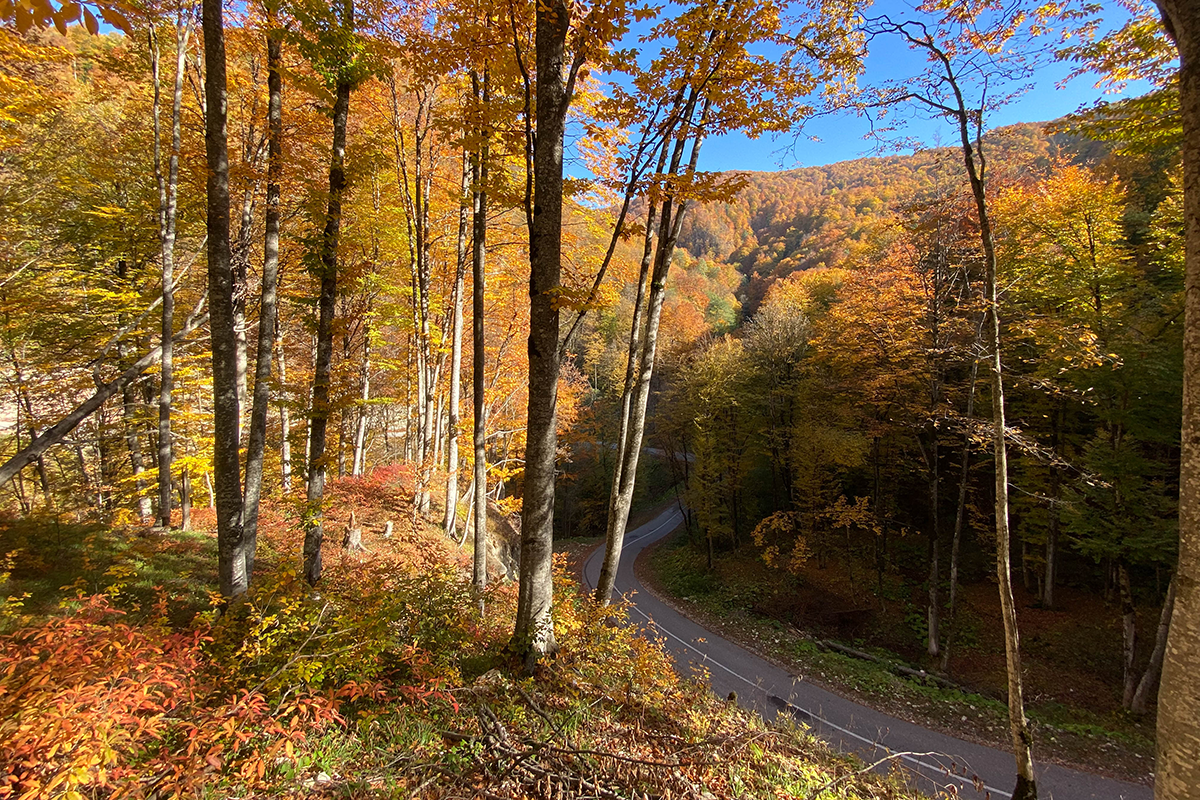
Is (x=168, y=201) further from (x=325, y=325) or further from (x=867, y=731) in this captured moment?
(x=867, y=731)

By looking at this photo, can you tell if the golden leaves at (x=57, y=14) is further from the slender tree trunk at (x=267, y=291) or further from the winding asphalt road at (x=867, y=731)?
the winding asphalt road at (x=867, y=731)

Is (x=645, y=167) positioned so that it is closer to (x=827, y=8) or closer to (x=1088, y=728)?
(x=827, y=8)

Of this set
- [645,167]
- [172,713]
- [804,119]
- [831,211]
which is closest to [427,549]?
[172,713]

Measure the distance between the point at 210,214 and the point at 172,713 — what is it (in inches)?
192

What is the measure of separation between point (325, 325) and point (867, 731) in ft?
48.9

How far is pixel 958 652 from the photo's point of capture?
13.7m

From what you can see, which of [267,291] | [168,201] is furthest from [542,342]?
[168,201]

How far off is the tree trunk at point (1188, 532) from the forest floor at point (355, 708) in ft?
5.95

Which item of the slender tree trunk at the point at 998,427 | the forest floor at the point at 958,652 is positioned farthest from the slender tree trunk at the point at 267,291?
the forest floor at the point at 958,652

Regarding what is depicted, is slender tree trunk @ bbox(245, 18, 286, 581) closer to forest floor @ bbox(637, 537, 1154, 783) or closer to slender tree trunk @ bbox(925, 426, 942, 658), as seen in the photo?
forest floor @ bbox(637, 537, 1154, 783)

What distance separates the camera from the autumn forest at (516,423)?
3.28 m

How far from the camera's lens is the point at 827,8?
5863mm

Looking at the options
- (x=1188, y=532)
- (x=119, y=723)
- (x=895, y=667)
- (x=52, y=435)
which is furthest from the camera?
(x=895, y=667)

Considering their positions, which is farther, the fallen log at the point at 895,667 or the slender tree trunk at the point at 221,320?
the fallen log at the point at 895,667
